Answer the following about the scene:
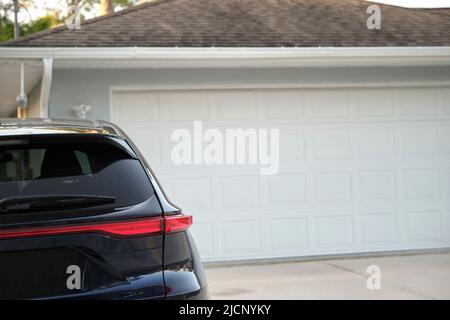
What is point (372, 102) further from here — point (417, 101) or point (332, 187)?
point (332, 187)

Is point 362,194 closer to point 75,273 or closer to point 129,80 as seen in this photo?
point 129,80

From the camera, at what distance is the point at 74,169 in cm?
323

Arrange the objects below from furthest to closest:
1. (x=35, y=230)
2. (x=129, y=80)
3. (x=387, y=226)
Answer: (x=387, y=226) → (x=129, y=80) → (x=35, y=230)

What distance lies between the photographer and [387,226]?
9.35 meters

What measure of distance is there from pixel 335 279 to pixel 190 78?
3.22 meters

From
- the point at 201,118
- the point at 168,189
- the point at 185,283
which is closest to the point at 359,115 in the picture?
the point at 201,118

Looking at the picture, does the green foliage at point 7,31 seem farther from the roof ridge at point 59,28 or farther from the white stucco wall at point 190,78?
the white stucco wall at point 190,78

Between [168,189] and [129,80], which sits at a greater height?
[129,80]

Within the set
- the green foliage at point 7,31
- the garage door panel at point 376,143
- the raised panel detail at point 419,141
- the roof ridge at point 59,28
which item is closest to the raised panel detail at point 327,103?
the garage door panel at point 376,143

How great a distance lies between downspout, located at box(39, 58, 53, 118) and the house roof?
0.38 metres

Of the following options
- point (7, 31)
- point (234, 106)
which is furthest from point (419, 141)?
point (7, 31)

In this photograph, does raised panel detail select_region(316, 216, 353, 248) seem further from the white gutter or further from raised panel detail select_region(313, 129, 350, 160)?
the white gutter

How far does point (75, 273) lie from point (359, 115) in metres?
6.87

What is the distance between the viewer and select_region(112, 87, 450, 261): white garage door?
884 centimetres
